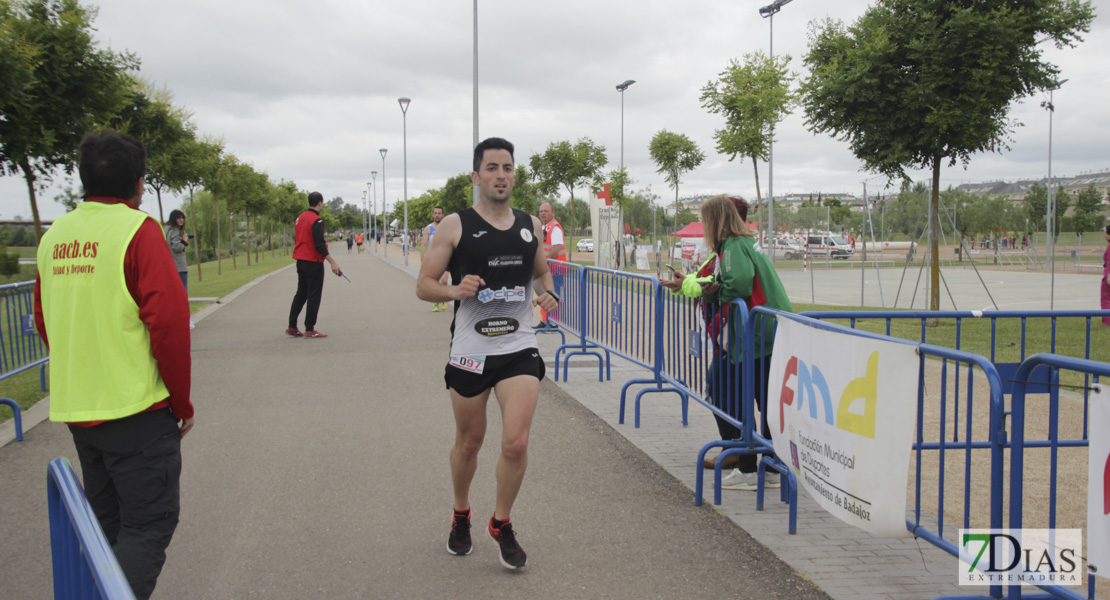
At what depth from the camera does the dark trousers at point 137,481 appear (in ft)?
9.21

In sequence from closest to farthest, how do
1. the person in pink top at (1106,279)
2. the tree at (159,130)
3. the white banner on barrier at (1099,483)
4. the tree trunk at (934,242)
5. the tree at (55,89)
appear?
the white banner on barrier at (1099,483) → the tree at (55,89) → the person in pink top at (1106,279) → the tree trunk at (934,242) → the tree at (159,130)

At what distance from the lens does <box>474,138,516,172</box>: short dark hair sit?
4016mm

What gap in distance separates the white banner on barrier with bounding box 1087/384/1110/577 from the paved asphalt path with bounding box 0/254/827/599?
1.29 meters

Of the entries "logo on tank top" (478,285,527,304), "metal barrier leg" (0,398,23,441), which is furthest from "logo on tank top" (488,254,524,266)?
"metal barrier leg" (0,398,23,441)

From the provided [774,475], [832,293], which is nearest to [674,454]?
[774,475]

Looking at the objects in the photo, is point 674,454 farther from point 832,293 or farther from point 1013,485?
point 832,293

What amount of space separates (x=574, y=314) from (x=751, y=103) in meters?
9.92

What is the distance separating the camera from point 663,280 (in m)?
5.80

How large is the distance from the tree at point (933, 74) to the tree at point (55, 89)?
407 inches

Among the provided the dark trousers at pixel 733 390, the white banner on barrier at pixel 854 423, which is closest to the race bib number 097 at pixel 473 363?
the white banner on barrier at pixel 854 423

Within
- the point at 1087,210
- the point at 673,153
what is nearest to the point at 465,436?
the point at 673,153

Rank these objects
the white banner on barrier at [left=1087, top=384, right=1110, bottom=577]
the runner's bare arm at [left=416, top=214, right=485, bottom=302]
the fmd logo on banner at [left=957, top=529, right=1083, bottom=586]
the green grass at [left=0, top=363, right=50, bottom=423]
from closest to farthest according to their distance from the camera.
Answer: the white banner on barrier at [left=1087, top=384, right=1110, bottom=577]
the fmd logo on banner at [left=957, top=529, right=1083, bottom=586]
the runner's bare arm at [left=416, top=214, right=485, bottom=302]
the green grass at [left=0, top=363, right=50, bottom=423]

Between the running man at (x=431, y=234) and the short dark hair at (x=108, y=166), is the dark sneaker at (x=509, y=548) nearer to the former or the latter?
the short dark hair at (x=108, y=166)

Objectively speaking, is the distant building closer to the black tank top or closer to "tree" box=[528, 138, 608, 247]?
"tree" box=[528, 138, 608, 247]
